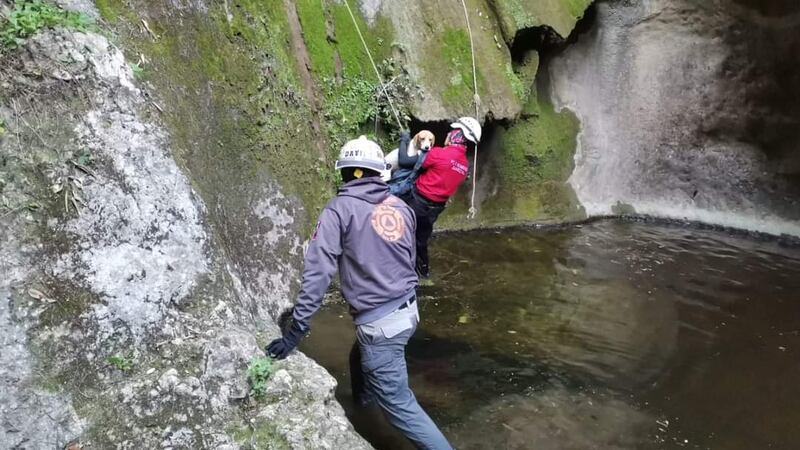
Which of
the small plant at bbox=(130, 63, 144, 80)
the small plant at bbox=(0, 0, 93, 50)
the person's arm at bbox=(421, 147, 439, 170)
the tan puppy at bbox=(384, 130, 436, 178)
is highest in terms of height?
the small plant at bbox=(0, 0, 93, 50)

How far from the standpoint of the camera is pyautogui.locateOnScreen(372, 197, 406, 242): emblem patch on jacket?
3.73 m

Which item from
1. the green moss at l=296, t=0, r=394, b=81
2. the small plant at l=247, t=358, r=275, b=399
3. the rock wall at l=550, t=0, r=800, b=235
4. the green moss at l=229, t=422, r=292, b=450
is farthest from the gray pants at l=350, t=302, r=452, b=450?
the rock wall at l=550, t=0, r=800, b=235

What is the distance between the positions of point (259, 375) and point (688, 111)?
31.3ft

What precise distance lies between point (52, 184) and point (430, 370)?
325 cm

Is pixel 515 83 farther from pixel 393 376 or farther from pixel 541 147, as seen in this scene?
pixel 393 376

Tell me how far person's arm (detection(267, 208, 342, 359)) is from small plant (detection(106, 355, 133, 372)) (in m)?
0.76

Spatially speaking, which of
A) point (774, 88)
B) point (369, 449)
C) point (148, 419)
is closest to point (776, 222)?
point (774, 88)

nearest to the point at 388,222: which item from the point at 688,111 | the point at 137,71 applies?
the point at 137,71

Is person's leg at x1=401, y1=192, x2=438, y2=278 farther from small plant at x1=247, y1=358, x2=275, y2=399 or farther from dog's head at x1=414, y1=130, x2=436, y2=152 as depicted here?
small plant at x1=247, y1=358, x2=275, y2=399

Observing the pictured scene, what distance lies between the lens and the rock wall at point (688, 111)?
985cm

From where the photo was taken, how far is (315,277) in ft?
11.5

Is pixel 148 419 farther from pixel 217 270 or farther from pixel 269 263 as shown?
pixel 269 263

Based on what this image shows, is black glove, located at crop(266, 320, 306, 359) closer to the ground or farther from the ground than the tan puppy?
closer to the ground

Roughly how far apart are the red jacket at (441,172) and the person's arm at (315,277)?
8.19 ft
